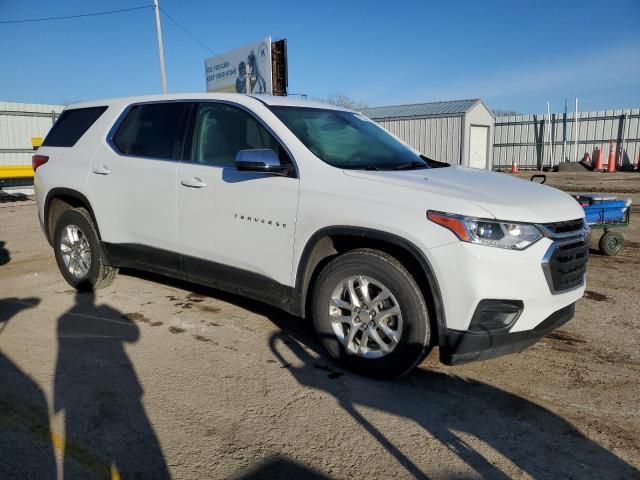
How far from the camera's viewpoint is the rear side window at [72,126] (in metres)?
5.17

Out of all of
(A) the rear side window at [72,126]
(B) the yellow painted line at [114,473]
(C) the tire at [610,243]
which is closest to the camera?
(B) the yellow painted line at [114,473]

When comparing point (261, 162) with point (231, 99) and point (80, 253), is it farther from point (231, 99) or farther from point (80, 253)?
point (80, 253)

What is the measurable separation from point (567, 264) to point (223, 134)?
2.72m

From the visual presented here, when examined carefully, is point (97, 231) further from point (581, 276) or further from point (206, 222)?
point (581, 276)

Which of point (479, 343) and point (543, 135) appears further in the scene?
point (543, 135)

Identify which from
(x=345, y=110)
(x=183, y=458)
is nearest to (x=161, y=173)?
(x=345, y=110)

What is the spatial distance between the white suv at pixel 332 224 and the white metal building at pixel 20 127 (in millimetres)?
13979

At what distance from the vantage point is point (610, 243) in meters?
7.11

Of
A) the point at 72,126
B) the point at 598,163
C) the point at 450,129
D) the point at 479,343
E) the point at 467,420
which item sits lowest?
the point at 467,420

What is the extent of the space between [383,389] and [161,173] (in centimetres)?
255

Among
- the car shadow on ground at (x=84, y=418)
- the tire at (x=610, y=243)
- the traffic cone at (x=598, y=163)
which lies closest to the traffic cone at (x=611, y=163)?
the traffic cone at (x=598, y=163)

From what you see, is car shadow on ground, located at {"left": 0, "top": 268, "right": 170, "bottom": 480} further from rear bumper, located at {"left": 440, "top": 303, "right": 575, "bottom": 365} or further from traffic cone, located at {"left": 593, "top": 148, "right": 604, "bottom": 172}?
traffic cone, located at {"left": 593, "top": 148, "right": 604, "bottom": 172}

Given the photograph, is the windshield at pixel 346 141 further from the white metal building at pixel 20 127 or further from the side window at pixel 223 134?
the white metal building at pixel 20 127

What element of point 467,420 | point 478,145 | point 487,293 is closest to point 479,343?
point 487,293
